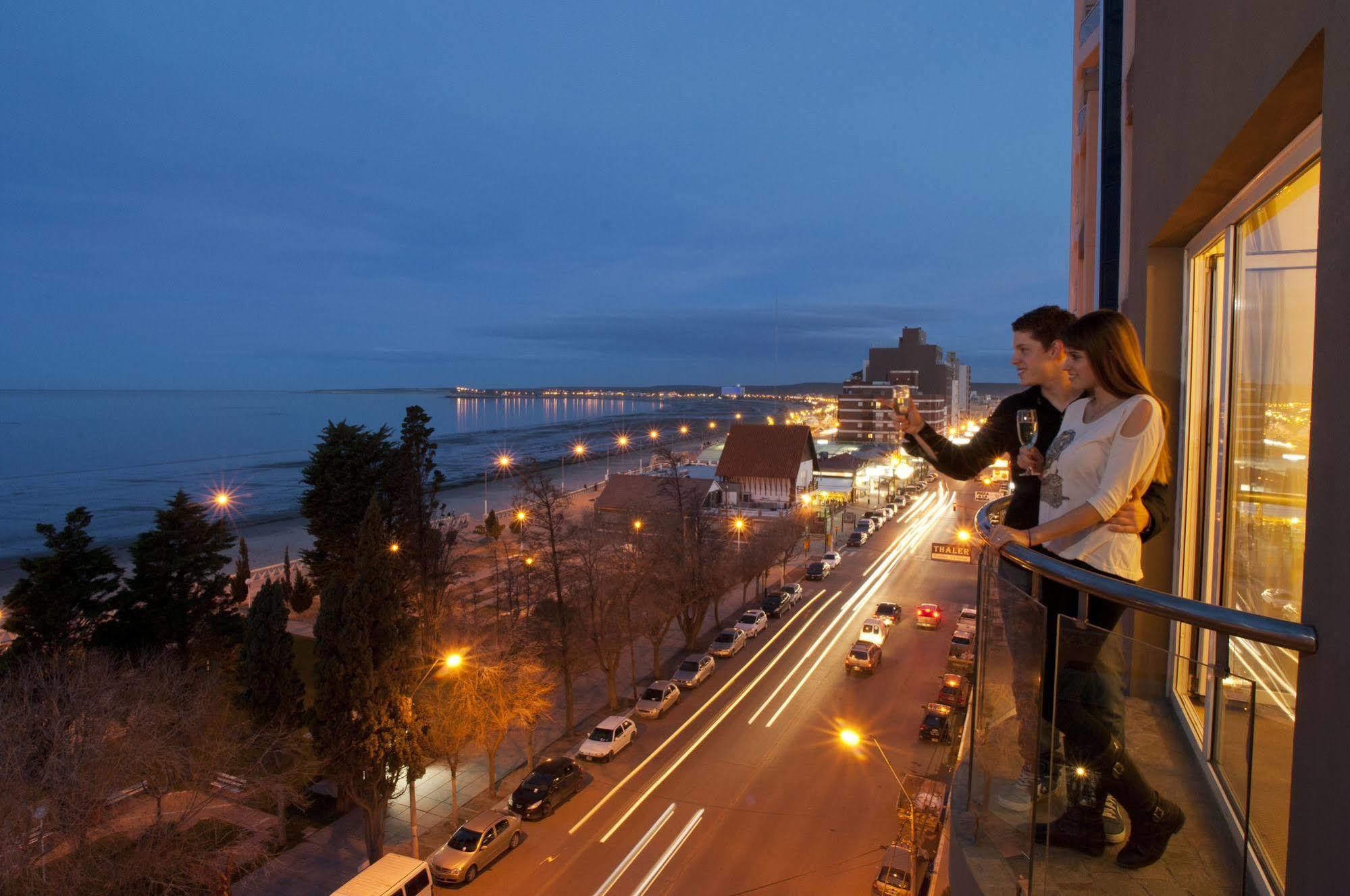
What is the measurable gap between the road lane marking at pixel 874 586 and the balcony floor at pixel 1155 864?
595 inches

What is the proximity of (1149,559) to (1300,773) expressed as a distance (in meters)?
3.18

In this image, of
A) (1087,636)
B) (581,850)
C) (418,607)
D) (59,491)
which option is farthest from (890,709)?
(59,491)

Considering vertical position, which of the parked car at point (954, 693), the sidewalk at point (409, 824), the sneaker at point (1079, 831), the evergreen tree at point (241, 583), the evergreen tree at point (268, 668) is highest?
the sneaker at point (1079, 831)

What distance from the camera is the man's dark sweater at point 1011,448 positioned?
133 inches

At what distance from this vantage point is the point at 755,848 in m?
12.3

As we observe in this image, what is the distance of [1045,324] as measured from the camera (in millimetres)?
3400

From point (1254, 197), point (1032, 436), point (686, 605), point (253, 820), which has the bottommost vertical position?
point (253, 820)

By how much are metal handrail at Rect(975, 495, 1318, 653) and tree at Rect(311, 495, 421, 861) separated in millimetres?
12771

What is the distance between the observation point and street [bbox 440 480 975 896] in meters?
11.7

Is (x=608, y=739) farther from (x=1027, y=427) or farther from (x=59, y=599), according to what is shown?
(x=1027, y=427)

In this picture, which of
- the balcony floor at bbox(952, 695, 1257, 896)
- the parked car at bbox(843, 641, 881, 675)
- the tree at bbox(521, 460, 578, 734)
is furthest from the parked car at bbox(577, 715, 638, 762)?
the balcony floor at bbox(952, 695, 1257, 896)

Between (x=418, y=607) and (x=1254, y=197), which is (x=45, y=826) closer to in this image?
(x=418, y=607)

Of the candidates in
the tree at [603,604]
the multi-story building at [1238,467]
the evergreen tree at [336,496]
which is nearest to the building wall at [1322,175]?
the multi-story building at [1238,467]

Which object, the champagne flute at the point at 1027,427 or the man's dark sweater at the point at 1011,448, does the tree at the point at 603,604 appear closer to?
the man's dark sweater at the point at 1011,448
